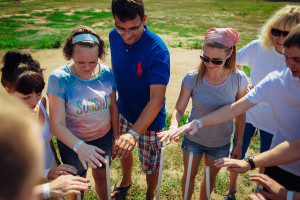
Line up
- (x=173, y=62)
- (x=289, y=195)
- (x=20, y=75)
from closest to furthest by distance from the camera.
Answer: (x=289, y=195) → (x=20, y=75) → (x=173, y=62)

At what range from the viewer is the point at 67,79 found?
2.12 metres

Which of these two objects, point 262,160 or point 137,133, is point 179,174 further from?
point 262,160

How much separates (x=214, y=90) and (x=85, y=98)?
50.1 inches

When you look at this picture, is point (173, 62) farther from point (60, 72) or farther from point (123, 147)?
point (123, 147)

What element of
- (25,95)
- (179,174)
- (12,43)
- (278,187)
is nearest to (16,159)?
(25,95)

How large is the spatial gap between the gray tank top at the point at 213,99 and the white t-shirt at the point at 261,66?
0.49 m

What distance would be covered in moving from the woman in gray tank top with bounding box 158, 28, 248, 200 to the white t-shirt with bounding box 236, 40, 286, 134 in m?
0.45

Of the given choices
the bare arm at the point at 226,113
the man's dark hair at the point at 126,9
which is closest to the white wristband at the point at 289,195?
the bare arm at the point at 226,113

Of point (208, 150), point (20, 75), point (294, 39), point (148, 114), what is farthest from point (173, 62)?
point (294, 39)

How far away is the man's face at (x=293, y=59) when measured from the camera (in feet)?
5.07

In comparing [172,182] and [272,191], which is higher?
[272,191]

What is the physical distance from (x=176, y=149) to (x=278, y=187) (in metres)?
2.58

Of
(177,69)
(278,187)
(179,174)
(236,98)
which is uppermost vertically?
(236,98)

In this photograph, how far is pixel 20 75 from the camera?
1973mm
